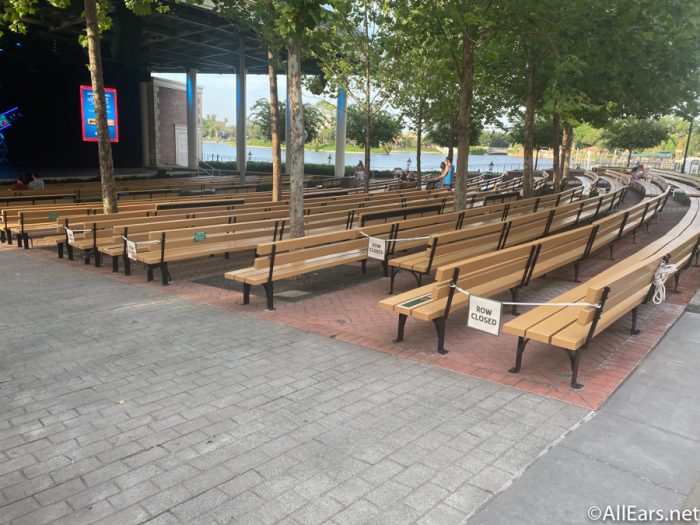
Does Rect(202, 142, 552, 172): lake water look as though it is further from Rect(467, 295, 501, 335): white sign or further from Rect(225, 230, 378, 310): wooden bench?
Rect(467, 295, 501, 335): white sign

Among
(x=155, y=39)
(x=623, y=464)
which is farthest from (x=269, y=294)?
(x=155, y=39)

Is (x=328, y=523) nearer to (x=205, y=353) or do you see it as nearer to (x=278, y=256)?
(x=205, y=353)

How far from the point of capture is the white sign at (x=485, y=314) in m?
4.58

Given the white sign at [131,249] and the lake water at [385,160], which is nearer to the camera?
the white sign at [131,249]

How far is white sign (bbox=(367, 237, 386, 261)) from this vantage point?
23.9 ft

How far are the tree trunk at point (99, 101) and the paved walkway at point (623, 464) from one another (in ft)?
30.1

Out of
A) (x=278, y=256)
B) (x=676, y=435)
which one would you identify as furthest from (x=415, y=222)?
(x=676, y=435)

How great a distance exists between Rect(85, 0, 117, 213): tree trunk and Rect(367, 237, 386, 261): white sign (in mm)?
Answer: 5529

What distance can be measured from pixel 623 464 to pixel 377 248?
4.55 metres

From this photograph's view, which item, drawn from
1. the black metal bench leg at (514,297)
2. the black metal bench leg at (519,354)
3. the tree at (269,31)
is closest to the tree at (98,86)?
the tree at (269,31)

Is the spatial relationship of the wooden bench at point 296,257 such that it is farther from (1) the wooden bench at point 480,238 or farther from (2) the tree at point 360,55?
(2) the tree at point 360,55

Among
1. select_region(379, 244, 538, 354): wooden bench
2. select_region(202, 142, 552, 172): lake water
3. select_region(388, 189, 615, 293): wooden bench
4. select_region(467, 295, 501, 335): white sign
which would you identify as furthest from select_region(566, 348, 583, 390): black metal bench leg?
select_region(202, 142, 552, 172): lake water

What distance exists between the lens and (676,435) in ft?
12.1

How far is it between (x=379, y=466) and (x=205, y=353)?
8.24 ft
